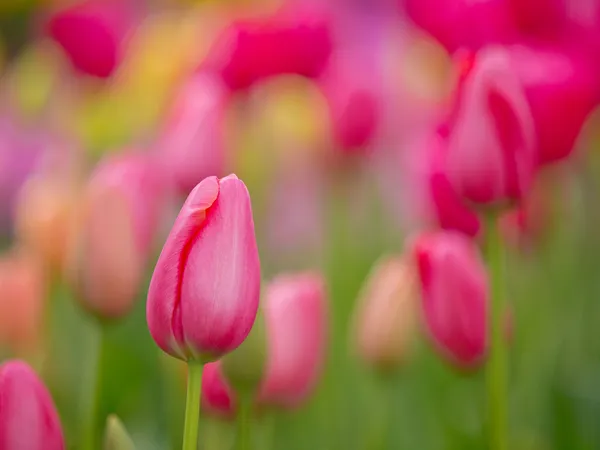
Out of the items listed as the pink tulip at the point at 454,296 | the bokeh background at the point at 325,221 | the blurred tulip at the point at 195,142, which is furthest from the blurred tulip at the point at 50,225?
the pink tulip at the point at 454,296

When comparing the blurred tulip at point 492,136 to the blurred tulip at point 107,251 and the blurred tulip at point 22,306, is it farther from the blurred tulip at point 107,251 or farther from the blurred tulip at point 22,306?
the blurred tulip at point 22,306

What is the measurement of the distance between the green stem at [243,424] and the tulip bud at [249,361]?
0.01 meters

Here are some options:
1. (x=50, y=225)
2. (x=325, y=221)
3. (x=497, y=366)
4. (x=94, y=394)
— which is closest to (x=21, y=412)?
(x=94, y=394)

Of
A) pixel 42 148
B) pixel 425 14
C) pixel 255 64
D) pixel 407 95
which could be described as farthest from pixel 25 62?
pixel 425 14

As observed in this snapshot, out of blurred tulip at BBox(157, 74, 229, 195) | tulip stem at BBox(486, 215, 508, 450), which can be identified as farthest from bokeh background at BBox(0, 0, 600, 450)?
tulip stem at BBox(486, 215, 508, 450)

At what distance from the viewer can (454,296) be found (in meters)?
0.56

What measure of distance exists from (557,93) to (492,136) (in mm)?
176

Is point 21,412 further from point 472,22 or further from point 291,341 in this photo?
point 472,22

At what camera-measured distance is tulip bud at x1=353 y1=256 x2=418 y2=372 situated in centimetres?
63

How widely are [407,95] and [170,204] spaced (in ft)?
1.77

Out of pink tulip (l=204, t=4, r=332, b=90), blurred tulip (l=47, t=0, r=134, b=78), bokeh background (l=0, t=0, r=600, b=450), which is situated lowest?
bokeh background (l=0, t=0, r=600, b=450)

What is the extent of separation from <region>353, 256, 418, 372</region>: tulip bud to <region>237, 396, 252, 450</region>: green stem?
0.17 m

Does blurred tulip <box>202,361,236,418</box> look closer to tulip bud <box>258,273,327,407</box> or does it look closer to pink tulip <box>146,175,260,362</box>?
tulip bud <box>258,273,327,407</box>

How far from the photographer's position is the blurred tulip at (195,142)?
65cm
